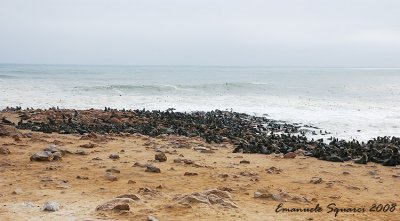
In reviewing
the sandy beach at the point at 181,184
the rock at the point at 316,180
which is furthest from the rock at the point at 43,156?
the rock at the point at 316,180

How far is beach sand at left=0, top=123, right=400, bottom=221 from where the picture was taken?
6.18 meters

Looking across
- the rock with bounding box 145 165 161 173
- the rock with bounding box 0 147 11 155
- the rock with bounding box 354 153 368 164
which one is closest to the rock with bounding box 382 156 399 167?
the rock with bounding box 354 153 368 164

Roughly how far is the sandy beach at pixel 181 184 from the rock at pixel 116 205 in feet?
0.07

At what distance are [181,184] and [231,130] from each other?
34.8 ft

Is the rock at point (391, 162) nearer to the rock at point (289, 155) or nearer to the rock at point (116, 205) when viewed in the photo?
the rock at point (289, 155)

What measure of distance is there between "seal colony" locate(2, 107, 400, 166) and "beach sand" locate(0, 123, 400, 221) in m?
1.04

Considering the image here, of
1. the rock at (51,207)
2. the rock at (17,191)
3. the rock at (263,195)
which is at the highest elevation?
the rock at (51,207)

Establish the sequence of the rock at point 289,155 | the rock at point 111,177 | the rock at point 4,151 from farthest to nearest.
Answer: the rock at point 289,155 < the rock at point 4,151 < the rock at point 111,177

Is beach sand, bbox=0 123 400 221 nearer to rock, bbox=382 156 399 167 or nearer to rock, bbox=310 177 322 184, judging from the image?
rock, bbox=310 177 322 184

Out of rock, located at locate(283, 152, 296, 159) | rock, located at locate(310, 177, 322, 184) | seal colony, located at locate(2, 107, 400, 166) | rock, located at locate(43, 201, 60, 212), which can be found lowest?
seal colony, located at locate(2, 107, 400, 166)

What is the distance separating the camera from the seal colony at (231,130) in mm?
12910

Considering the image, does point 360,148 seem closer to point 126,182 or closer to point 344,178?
point 344,178

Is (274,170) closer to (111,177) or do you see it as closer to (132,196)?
(111,177)

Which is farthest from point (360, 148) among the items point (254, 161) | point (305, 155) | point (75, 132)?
point (75, 132)
